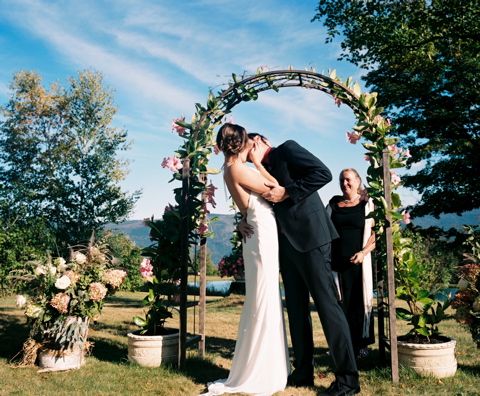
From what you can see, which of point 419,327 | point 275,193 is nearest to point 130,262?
point 419,327

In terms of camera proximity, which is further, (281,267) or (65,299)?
(65,299)

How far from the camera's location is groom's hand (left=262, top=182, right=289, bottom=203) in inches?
151

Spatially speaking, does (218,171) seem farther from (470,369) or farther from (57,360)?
(470,369)

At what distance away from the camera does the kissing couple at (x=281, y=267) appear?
369 centimetres

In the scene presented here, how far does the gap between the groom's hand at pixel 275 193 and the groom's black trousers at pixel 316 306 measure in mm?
363

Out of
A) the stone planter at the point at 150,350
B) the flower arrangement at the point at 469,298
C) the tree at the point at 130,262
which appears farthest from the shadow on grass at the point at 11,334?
the tree at the point at 130,262

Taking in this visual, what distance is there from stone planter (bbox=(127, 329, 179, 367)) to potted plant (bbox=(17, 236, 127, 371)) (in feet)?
2.01

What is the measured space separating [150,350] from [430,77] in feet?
46.0

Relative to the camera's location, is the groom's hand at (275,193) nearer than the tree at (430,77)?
Yes

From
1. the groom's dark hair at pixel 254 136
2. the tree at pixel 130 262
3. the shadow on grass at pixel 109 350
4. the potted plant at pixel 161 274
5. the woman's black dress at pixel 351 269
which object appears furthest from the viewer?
the tree at pixel 130 262

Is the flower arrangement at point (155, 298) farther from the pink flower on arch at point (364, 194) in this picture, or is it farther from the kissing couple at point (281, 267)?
the pink flower on arch at point (364, 194)

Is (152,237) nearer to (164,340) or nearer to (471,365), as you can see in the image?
(164,340)

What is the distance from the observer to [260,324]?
3816 mm

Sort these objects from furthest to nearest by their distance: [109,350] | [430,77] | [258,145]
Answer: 1. [430,77]
2. [109,350]
3. [258,145]
